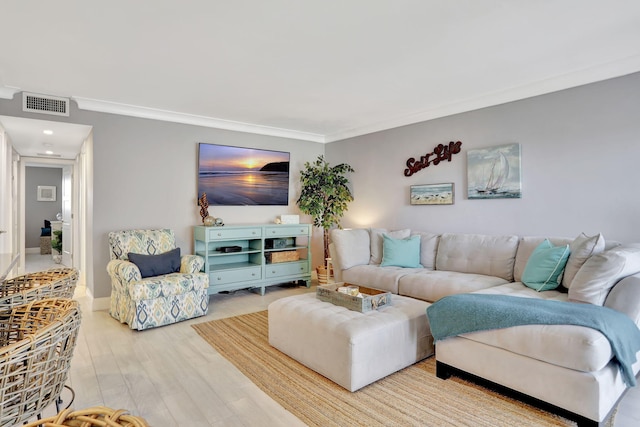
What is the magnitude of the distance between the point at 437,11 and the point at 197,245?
381cm

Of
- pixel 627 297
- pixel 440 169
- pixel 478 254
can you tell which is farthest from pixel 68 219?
pixel 627 297

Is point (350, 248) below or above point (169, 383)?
above

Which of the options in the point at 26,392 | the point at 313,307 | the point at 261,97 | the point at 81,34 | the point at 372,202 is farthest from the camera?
the point at 372,202

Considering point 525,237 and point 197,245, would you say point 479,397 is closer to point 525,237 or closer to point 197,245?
point 525,237

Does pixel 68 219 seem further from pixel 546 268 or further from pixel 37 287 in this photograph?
pixel 546 268

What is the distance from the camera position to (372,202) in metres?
5.31

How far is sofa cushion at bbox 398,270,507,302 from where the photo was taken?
327 centimetres

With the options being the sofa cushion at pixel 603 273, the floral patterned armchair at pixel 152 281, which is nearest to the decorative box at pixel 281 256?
the floral patterned armchair at pixel 152 281

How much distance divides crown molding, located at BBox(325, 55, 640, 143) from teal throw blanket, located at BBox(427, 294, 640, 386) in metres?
2.15

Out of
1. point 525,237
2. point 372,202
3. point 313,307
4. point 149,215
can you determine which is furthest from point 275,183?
point 525,237

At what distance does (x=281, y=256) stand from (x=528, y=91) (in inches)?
142

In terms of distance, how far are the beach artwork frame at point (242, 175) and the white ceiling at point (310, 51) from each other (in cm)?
82

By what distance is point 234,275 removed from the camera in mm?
4672

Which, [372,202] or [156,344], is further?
[372,202]
